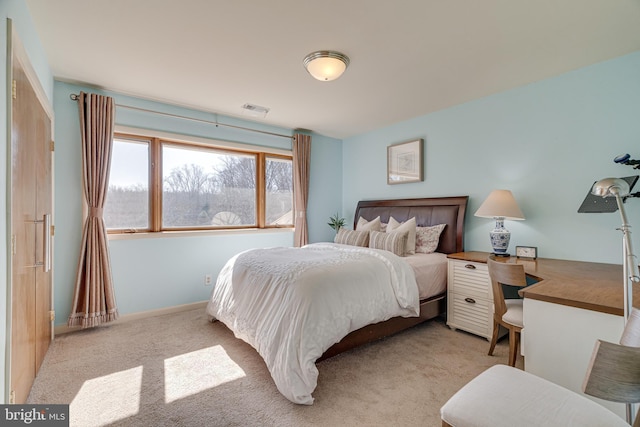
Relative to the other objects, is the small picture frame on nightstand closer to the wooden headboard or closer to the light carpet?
the wooden headboard

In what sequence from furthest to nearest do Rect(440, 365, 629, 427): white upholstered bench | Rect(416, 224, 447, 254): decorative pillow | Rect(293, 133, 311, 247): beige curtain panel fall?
Rect(293, 133, 311, 247): beige curtain panel
Rect(416, 224, 447, 254): decorative pillow
Rect(440, 365, 629, 427): white upholstered bench

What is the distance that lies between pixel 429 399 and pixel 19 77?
3.14m

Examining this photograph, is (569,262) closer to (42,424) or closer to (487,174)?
(487,174)

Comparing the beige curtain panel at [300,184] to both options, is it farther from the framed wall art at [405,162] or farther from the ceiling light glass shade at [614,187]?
the ceiling light glass shade at [614,187]

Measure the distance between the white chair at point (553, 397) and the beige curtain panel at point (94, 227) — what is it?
327 cm

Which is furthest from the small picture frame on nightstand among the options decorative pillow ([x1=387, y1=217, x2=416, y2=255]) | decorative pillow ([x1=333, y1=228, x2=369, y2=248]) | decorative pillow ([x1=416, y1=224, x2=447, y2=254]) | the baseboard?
the baseboard

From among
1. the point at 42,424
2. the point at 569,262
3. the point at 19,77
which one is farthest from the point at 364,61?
the point at 42,424

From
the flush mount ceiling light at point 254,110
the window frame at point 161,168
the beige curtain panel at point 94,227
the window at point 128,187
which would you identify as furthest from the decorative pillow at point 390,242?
the beige curtain panel at point 94,227

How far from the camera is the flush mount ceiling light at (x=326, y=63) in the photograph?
2.34 m

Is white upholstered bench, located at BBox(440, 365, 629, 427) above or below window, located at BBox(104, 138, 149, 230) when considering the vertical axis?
below

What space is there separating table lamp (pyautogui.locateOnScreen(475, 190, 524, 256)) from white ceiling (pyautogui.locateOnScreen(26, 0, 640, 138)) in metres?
1.18

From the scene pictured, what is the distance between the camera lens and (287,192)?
459 cm

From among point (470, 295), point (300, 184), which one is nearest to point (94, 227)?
point (300, 184)

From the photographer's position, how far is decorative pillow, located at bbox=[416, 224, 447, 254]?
3.41 metres
